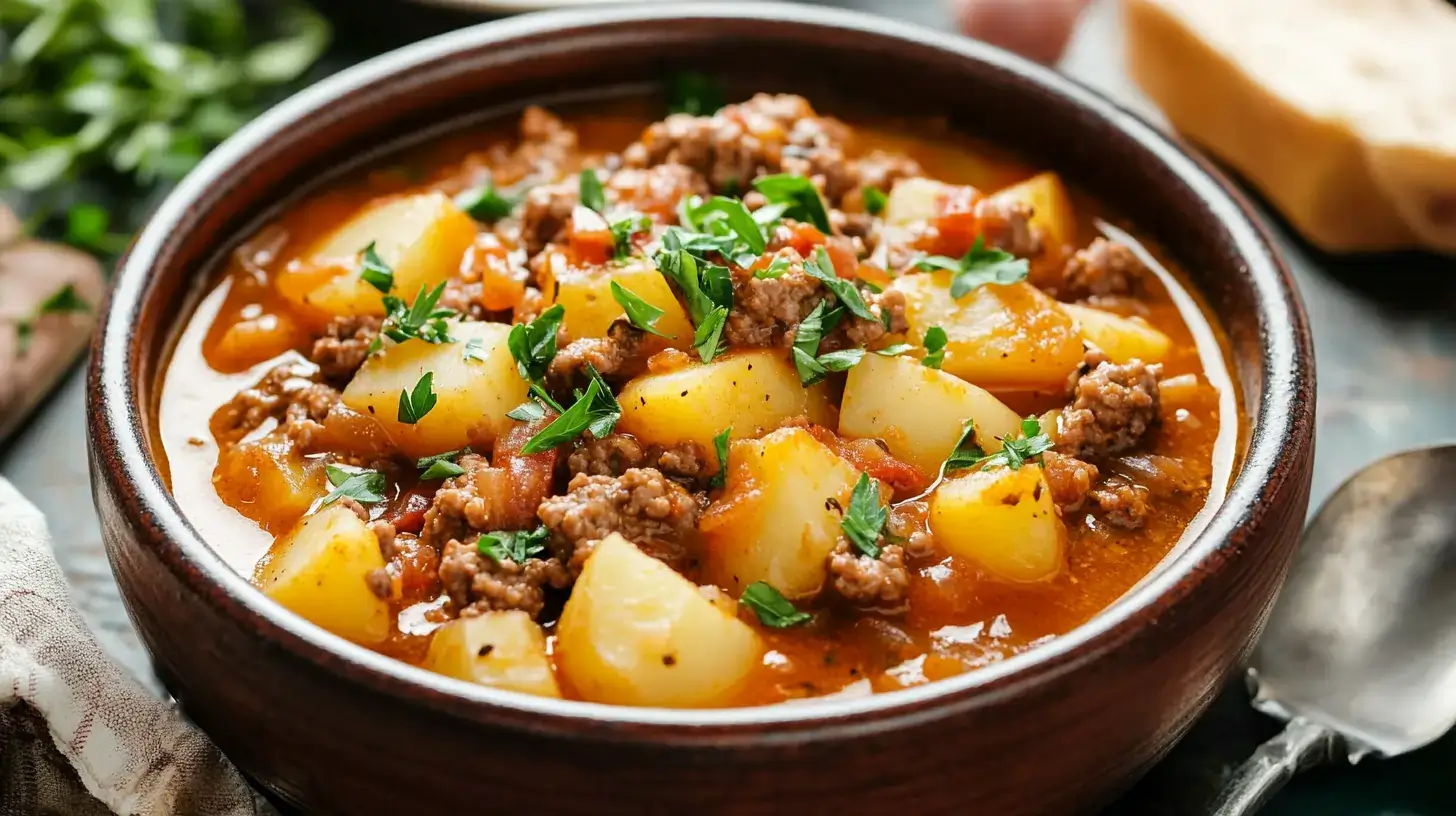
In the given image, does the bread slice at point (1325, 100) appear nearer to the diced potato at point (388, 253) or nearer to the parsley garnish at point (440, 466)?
the diced potato at point (388, 253)

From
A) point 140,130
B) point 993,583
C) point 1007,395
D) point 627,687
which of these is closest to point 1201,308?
point 1007,395

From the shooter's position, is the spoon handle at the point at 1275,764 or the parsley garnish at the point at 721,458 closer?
the parsley garnish at the point at 721,458

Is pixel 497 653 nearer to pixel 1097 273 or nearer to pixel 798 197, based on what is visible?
pixel 798 197

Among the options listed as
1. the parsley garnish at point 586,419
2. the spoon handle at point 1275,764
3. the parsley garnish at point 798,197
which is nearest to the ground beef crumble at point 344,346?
the parsley garnish at point 586,419

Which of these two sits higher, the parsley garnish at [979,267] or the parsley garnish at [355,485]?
the parsley garnish at [979,267]

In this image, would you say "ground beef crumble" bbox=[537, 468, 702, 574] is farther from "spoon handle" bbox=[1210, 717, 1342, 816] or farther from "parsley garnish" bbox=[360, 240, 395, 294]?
"spoon handle" bbox=[1210, 717, 1342, 816]

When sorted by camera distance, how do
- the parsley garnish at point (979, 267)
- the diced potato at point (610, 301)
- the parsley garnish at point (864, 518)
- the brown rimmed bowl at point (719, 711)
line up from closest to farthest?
the brown rimmed bowl at point (719, 711) < the parsley garnish at point (864, 518) < the diced potato at point (610, 301) < the parsley garnish at point (979, 267)
